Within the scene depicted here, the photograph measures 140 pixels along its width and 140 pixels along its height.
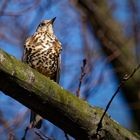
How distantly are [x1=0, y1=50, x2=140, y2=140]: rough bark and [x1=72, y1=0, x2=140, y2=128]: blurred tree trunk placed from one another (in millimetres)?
2358

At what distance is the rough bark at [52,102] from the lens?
2.12 m

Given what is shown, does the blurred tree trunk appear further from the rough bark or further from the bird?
the rough bark

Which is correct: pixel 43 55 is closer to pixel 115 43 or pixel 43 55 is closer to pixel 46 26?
pixel 46 26

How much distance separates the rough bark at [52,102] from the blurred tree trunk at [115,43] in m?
2.36

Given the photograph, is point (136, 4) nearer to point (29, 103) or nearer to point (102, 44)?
point (102, 44)

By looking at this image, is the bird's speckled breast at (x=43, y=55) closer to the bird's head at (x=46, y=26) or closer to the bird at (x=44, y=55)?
the bird at (x=44, y=55)

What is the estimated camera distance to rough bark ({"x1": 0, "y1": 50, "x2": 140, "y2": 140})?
83.7 inches

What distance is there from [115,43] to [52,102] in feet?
10.8

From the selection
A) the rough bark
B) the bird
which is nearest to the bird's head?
the bird

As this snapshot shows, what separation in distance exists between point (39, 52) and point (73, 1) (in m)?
2.33

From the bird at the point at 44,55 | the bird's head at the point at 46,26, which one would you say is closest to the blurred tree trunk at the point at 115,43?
the bird's head at the point at 46,26

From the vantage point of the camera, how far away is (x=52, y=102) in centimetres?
220

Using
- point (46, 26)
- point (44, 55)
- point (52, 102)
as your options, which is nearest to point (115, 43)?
point (46, 26)

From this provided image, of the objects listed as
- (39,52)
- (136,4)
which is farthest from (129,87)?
(39,52)
